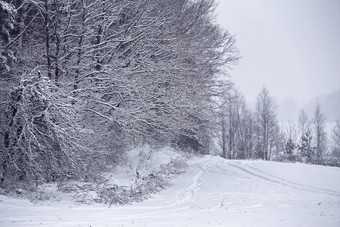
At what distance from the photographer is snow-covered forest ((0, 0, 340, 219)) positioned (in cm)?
995

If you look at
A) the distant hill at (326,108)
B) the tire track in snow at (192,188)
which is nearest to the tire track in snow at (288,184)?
the tire track in snow at (192,188)

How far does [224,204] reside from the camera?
1165cm

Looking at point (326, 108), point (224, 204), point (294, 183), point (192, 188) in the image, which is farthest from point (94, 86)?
point (326, 108)

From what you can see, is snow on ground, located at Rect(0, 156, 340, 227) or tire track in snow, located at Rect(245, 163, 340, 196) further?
tire track in snow, located at Rect(245, 163, 340, 196)

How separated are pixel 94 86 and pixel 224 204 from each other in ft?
23.4

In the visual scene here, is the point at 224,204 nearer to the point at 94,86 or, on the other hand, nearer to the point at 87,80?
the point at 94,86

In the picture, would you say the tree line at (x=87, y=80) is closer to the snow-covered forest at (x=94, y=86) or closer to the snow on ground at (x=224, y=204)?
the snow-covered forest at (x=94, y=86)

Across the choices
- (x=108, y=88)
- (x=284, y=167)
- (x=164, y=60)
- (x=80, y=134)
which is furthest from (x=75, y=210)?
(x=284, y=167)

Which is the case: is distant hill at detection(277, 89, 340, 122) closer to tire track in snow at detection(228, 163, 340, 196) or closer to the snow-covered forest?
tire track in snow at detection(228, 163, 340, 196)

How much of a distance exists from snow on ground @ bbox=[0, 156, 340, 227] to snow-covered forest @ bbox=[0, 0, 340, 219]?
1.31 meters

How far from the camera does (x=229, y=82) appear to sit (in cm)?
2112

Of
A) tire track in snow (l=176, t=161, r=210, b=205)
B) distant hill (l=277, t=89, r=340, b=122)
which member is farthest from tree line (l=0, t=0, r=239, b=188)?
distant hill (l=277, t=89, r=340, b=122)

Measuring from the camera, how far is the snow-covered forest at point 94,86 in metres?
9.95

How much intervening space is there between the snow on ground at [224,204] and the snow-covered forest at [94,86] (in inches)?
51.7
